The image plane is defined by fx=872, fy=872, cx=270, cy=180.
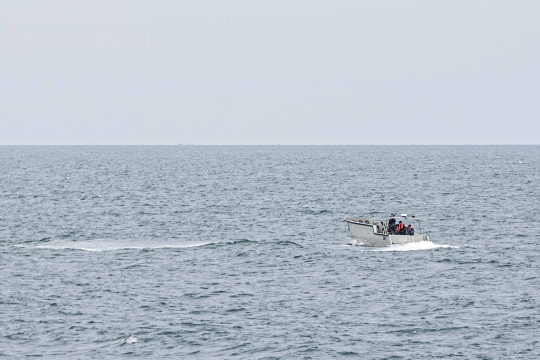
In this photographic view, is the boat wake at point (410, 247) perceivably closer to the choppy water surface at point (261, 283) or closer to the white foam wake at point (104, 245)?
the choppy water surface at point (261, 283)

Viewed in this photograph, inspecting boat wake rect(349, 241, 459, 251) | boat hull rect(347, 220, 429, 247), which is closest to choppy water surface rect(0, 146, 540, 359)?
boat wake rect(349, 241, 459, 251)

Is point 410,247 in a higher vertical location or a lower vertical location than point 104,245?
higher

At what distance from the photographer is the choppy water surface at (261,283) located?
43.4 metres

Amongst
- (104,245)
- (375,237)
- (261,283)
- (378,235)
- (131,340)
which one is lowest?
(131,340)

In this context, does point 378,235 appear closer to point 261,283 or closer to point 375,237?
point 375,237

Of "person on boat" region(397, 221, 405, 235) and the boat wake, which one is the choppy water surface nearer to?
the boat wake

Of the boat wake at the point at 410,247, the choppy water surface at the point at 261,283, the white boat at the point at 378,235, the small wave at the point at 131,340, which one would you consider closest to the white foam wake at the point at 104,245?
the choppy water surface at the point at 261,283

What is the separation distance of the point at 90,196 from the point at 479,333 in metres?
91.3

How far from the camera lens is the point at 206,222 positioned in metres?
93.2

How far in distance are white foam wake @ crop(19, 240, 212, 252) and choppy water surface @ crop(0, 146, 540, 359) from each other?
253mm

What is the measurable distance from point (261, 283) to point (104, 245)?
71.0ft

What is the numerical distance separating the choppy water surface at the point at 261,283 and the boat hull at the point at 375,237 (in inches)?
38.3

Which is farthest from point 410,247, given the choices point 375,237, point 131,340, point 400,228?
point 131,340

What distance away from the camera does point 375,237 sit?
71812 millimetres
